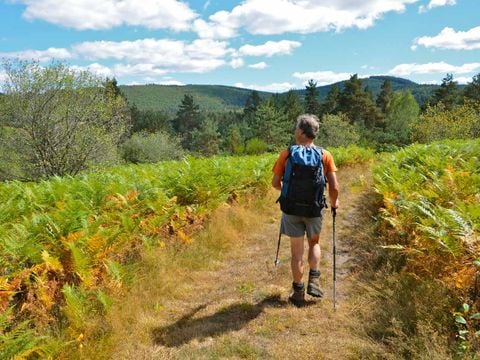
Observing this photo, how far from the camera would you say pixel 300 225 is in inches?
202

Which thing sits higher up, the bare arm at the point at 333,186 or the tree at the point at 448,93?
the tree at the point at 448,93

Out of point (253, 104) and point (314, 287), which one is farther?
point (253, 104)

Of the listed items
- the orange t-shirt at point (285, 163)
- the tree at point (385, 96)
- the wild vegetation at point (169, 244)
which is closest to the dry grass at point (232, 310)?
the wild vegetation at point (169, 244)

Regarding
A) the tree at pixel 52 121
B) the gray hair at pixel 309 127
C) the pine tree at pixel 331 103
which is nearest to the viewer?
the gray hair at pixel 309 127

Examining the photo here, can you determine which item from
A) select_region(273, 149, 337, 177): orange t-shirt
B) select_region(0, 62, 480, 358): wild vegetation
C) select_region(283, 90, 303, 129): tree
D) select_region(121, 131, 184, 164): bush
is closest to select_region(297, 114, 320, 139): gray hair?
select_region(273, 149, 337, 177): orange t-shirt

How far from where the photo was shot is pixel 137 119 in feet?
295

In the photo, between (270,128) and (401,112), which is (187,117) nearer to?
(270,128)

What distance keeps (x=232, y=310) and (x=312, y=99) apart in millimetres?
74155

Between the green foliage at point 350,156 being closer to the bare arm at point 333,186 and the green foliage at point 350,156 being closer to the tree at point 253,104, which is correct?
the bare arm at point 333,186

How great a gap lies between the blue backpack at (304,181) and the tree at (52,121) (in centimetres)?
1921

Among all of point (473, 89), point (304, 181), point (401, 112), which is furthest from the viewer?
point (401, 112)

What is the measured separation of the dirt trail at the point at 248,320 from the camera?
4.00 m

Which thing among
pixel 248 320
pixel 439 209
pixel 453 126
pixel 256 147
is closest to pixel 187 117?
pixel 256 147

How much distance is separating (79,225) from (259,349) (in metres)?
2.83
